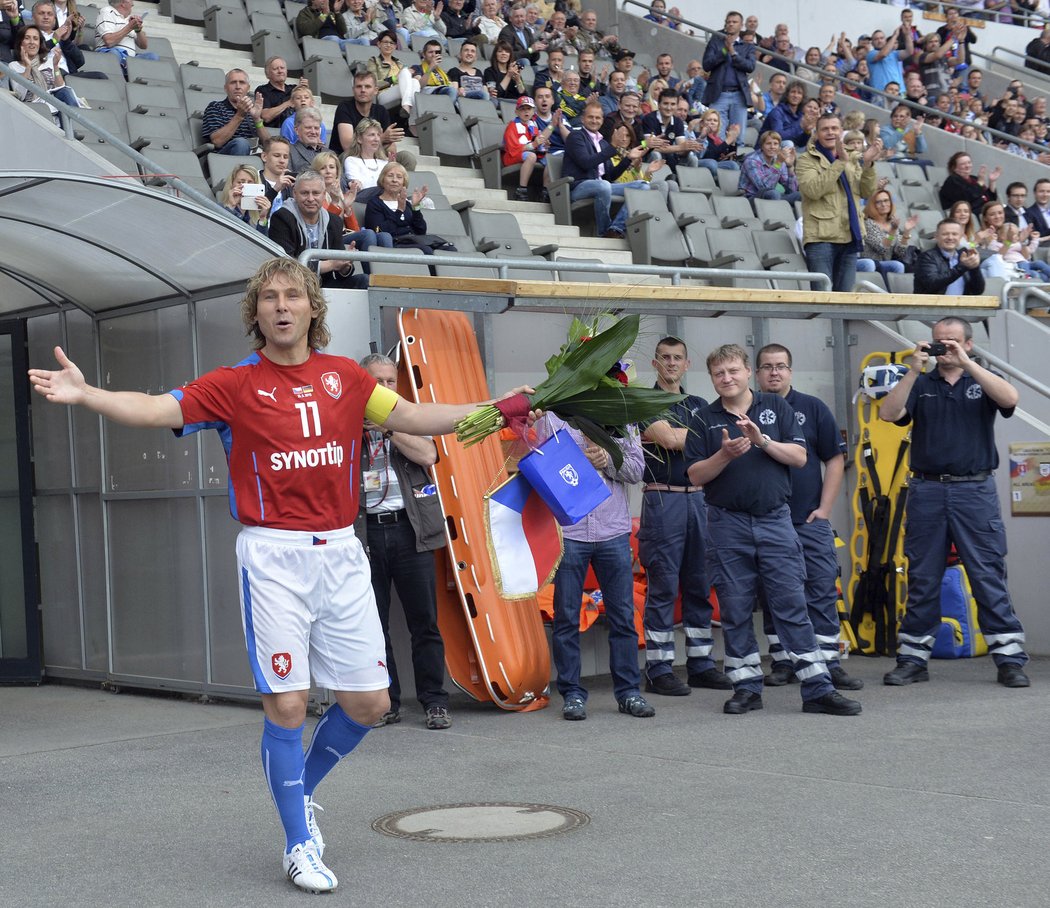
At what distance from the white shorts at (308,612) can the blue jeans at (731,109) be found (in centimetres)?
1457

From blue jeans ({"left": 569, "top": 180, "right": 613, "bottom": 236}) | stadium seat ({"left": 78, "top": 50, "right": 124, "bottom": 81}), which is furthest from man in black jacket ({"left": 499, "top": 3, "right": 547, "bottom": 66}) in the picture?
stadium seat ({"left": 78, "top": 50, "right": 124, "bottom": 81})

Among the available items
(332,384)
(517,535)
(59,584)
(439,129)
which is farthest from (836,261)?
(332,384)

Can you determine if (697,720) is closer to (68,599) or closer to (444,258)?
(444,258)

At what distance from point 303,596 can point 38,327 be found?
18.8 feet

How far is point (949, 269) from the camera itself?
13.0 m

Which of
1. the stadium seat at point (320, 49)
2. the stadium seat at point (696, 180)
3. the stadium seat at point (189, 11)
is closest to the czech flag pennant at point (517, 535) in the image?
the stadium seat at point (696, 180)

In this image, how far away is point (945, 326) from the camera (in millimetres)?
8656

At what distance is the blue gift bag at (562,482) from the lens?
5934 mm

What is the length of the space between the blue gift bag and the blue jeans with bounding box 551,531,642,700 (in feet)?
6.58

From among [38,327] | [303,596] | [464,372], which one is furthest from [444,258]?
[303,596]

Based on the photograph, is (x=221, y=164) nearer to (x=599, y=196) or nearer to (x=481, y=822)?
(x=599, y=196)

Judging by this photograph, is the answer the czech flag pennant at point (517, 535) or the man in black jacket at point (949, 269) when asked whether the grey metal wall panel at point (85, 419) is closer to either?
the czech flag pennant at point (517, 535)

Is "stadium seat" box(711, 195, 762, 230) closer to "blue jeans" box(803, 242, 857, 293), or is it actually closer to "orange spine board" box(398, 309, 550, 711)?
"blue jeans" box(803, 242, 857, 293)

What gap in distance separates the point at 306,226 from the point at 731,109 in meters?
10.8
